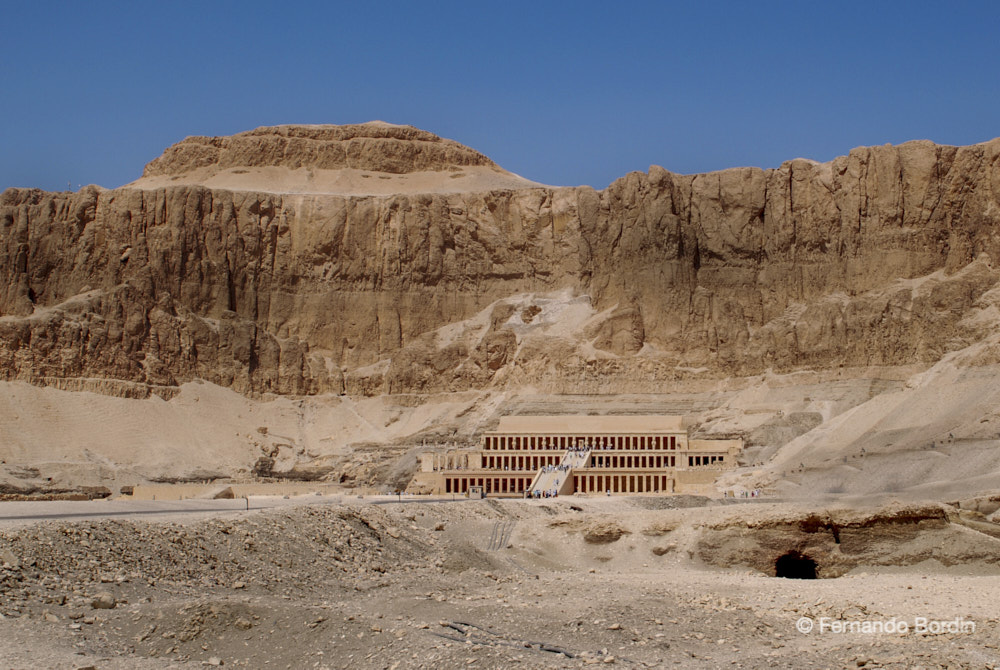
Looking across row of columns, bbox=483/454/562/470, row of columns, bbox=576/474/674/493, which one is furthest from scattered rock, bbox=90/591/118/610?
row of columns, bbox=483/454/562/470

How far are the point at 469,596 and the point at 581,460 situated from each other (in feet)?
180

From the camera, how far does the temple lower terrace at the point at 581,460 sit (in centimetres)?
8212

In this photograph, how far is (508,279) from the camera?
379 ft

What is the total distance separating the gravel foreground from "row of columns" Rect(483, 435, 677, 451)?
1886 inches

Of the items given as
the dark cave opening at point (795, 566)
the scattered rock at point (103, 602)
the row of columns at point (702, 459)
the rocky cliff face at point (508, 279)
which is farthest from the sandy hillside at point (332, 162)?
the scattered rock at point (103, 602)

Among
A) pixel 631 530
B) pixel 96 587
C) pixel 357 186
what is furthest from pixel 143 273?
pixel 96 587

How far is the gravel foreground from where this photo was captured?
25734 mm

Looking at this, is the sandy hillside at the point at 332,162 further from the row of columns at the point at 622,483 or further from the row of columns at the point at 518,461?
the row of columns at the point at 622,483

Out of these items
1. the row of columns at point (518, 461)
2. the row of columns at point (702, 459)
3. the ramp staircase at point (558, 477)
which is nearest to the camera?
the ramp staircase at point (558, 477)

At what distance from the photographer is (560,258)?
115m

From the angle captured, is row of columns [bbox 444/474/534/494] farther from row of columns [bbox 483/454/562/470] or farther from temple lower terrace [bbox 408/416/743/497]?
row of columns [bbox 483/454/562/470]

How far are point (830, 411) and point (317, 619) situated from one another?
65.9m

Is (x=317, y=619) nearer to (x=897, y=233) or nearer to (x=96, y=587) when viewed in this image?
(x=96, y=587)

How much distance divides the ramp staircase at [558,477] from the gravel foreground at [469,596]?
34.7 metres
